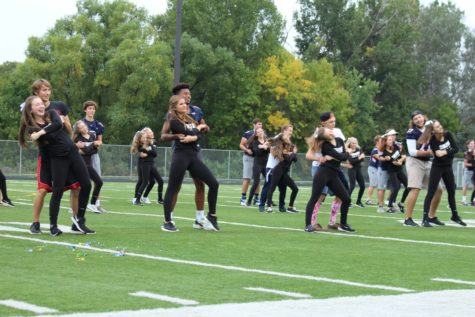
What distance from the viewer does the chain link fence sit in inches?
1694

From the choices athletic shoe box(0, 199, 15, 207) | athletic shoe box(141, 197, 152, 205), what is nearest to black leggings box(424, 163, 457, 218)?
athletic shoe box(141, 197, 152, 205)

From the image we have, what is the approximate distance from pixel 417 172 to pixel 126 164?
102 ft

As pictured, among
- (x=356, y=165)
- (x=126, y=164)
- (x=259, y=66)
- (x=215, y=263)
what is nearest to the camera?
(x=215, y=263)

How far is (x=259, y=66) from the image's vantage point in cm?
7400

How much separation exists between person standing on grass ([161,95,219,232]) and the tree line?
168 feet

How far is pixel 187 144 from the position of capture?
13070 millimetres

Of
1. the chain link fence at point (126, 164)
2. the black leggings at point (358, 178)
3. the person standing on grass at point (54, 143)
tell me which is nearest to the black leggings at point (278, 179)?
the black leggings at point (358, 178)

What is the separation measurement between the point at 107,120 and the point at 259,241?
55.7 metres

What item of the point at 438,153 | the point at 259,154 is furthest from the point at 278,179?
the point at 438,153

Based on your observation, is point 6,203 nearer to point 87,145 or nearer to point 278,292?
point 87,145

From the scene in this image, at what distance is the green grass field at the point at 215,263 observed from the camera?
7.16 m

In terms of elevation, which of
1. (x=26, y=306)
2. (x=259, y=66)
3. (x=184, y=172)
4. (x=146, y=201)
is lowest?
(x=26, y=306)

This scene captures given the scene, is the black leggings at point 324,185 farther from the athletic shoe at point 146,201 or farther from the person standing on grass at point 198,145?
the athletic shoe at point 146,201

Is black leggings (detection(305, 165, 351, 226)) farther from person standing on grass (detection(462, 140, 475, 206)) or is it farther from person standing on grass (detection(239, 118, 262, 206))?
person standing on grass (detection(462, 140, 475, 206))
